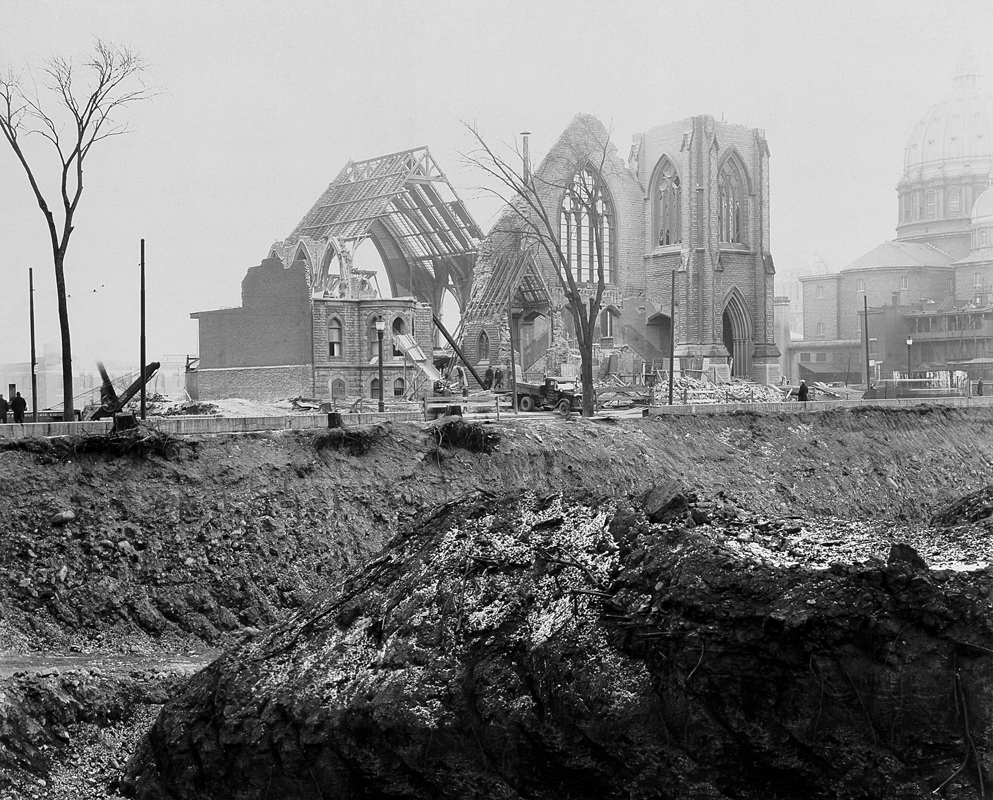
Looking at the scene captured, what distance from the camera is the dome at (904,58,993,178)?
2544 inches

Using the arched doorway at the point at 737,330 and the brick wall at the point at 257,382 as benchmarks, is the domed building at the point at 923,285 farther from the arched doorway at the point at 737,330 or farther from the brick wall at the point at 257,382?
the brick wall at the point at 257,382

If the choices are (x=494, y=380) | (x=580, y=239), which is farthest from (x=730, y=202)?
(x=494, y=380)

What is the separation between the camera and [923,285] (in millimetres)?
83688

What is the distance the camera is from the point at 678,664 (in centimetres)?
718

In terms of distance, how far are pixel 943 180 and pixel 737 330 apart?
26.8m

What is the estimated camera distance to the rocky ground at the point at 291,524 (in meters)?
7.68

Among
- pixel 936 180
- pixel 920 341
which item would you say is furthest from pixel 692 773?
pixel 936 180

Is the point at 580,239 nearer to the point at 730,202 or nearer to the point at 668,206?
the point at 668,206

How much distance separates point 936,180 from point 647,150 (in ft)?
89.6

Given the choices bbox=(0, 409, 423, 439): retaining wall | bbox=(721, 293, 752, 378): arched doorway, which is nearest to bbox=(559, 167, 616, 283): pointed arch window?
bbox=(721, 293, 752, 378): arched doorway

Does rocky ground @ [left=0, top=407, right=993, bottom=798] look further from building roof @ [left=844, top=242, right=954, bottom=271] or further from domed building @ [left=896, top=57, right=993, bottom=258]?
building roof @ [left=844, top=242, right=954, bottom=271]

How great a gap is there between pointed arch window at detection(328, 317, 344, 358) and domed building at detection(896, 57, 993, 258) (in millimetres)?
41582

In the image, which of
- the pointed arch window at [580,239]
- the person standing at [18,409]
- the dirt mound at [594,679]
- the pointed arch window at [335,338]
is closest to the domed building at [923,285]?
the pointed arch window at [580,239]

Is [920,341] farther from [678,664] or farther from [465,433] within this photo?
[678,664]
